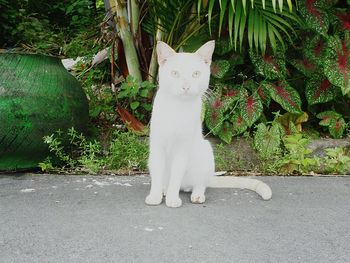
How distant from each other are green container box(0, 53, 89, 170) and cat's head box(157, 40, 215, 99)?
1116mm

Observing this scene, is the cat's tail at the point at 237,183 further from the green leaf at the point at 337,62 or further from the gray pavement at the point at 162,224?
the green leaf at the point at 337,62

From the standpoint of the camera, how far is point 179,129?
233cm

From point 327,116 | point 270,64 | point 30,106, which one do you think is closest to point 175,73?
point 30,106

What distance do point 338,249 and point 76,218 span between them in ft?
4.06

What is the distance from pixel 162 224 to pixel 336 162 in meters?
1.76

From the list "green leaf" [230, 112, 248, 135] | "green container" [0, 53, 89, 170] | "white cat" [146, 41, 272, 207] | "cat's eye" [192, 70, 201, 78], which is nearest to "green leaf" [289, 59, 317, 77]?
"green leaf" [230, 112, 248, 135]

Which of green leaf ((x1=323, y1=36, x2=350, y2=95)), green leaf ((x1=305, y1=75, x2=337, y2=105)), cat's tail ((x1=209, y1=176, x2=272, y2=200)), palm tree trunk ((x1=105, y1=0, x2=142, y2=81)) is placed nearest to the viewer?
→ cat's tail ((x1=209, y1=176, x2=272, y2=200))

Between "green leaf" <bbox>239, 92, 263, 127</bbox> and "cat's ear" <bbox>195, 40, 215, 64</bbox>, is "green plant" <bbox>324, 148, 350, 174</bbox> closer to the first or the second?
"green leaf" <bbox>239, 92, 263, 127</bbox>

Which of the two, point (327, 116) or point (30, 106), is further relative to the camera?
point (327, 116)

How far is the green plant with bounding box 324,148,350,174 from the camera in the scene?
3334 millimetres

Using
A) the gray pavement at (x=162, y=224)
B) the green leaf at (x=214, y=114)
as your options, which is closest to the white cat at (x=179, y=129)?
the gray pavement at (x=162, y=224)

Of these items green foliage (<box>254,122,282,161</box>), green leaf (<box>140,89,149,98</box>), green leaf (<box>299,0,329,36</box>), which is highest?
green leaf (<box>299,0,329,36</box>)

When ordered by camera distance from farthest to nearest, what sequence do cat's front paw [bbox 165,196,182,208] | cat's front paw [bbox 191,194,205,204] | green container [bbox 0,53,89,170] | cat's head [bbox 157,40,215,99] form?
green container [bbox 0,53,89,170]
cat's front paw [bbox 191,194,205,204]
cat's front paw [bbox 165,196,182,208]
cat's head [bbox 157,40,215,99]

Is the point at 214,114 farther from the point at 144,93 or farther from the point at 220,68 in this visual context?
the point at 144,93
